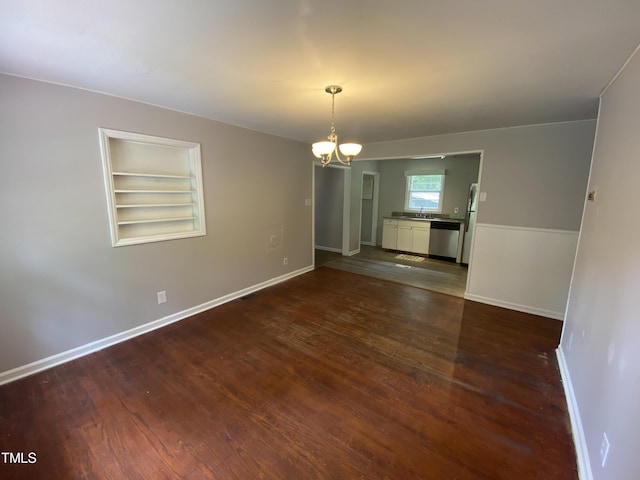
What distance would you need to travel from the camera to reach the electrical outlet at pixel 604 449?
4.08 ft

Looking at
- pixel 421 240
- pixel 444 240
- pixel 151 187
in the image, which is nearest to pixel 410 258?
pixel 421 240

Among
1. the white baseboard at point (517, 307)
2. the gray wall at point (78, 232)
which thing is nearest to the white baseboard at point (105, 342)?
the gray wall at point (78, 232)

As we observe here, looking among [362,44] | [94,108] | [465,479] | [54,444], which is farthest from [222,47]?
[465,479]

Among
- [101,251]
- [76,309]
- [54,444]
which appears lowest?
[54,444]

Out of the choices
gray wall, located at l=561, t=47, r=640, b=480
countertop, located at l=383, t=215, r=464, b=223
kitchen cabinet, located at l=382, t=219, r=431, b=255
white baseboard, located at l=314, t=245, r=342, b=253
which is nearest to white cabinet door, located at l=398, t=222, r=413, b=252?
kitchen cabinet, located at l=382, t=219, r=431, b=255

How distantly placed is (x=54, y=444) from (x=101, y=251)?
4.85ft

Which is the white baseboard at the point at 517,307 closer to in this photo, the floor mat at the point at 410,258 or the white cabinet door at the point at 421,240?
the floor mat at the point at 410,258

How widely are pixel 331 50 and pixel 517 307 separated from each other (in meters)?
3.73

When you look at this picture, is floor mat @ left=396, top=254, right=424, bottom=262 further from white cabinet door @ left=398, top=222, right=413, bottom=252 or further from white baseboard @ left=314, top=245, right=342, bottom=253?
white baseboard @ left=314, top=245, right=342, bottom=253

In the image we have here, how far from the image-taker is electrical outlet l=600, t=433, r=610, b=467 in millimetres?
1243

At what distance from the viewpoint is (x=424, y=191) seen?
6.60m

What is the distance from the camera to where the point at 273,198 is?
4.10 m

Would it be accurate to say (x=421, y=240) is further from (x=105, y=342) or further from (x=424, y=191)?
(x=105, y=342)

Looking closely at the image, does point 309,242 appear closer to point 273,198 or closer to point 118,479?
point 273,198
